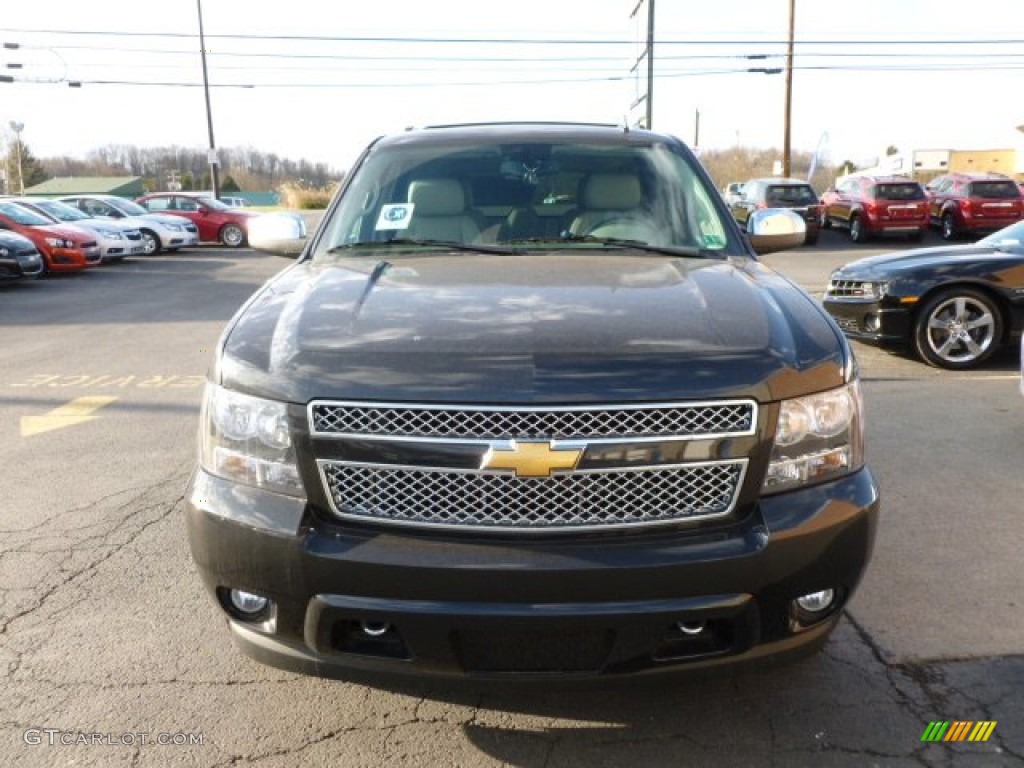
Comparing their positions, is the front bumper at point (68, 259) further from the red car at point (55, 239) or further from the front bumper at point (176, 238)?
the front bumper at point (176, 238)

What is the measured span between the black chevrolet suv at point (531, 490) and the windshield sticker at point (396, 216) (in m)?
1.23

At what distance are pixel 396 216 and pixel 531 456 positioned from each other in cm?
193

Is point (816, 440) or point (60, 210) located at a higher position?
point (816, 440)

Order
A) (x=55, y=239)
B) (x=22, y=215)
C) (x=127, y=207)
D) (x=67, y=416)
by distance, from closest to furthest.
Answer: (x=67, y=416)
(x=55, y=239)
(x=22, y=215)
(x=127, y=207)

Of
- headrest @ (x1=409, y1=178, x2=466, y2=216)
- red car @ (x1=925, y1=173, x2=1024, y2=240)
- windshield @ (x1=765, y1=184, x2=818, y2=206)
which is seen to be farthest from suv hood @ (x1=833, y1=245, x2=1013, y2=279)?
red car @ (x1=925, y1=173, x2=1024, y2=240)

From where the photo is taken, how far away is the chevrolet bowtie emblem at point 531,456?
2193 mm

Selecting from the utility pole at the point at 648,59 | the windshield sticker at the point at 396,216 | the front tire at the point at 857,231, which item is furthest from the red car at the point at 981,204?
the windshield sticker at the point at 396,216

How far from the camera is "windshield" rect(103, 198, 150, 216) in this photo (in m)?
24.3

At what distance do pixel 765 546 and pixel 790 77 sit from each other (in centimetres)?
3739

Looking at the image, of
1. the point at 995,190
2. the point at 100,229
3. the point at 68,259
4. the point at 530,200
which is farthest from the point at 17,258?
the point at 995,190

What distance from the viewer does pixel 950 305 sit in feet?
26.2

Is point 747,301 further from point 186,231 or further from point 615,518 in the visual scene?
point 186,231

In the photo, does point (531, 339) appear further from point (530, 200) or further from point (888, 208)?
point (888, 208)

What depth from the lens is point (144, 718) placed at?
276cm
